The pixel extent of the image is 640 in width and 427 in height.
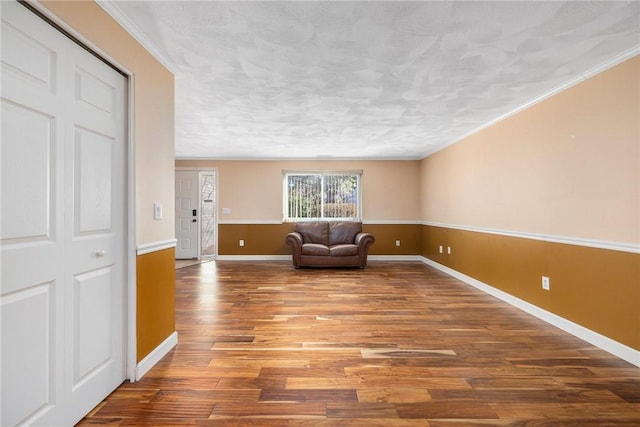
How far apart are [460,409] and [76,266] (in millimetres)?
2231

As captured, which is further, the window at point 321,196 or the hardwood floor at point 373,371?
the window at point 321,196

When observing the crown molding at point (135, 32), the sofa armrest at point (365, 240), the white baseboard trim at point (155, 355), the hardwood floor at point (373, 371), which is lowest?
the hardwood floor at point (373, 371)

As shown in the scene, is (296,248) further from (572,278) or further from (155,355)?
(572,278)

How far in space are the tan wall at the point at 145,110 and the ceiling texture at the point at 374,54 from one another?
0.10m

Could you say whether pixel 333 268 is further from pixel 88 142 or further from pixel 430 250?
pixel 88 142

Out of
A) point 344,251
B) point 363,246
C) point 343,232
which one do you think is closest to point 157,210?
point 344,251

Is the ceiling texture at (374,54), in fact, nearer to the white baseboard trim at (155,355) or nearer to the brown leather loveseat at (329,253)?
the white baseboard trim at (155,355)

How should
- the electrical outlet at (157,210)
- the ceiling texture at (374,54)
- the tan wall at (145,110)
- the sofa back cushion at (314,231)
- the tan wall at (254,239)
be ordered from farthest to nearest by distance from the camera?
Answer: the tan wall at (254,239), the sofa back cushion at (314,231), the electrical outlet at (157,210), the ceiling texture at (374,54), the tan wall at (145,110)

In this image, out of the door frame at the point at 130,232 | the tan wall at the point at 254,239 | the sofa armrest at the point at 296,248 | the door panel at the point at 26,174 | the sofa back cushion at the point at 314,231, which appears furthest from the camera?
the tan wall at the point at 254,239

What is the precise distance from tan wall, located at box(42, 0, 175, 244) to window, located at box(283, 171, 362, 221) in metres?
4.35

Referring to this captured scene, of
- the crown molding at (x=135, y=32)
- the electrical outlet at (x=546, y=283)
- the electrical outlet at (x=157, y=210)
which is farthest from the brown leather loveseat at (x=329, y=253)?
the crown molding at (x=135, y=32)

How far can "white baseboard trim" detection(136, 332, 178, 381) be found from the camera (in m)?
1.98

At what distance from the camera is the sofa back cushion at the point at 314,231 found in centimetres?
621

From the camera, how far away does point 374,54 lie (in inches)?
87.8
